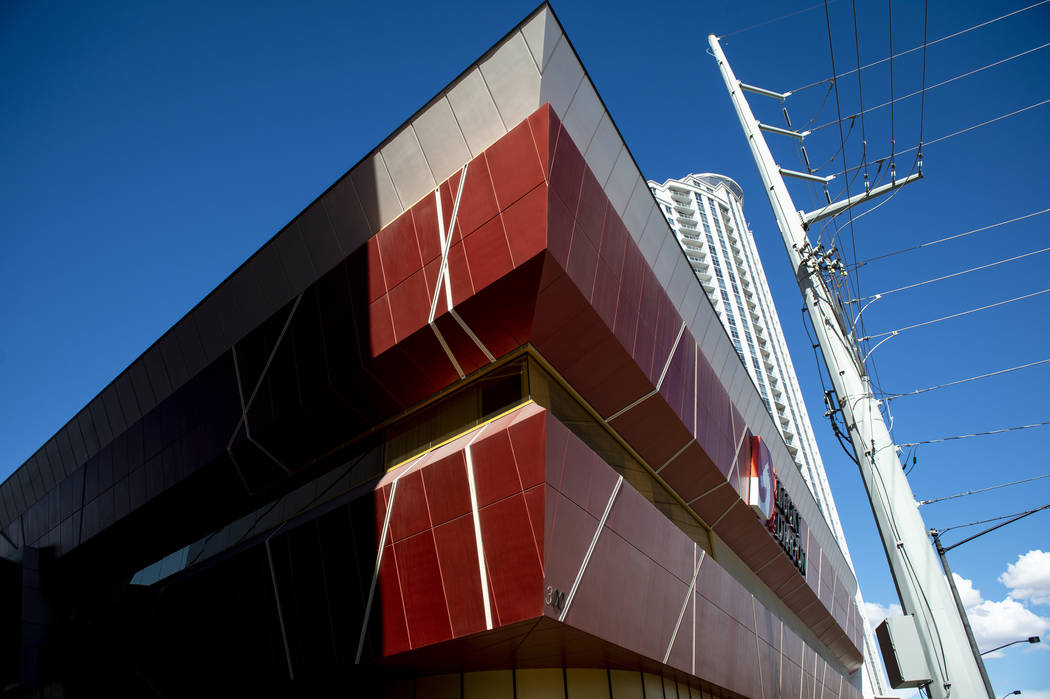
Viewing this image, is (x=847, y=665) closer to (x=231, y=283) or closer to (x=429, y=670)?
(x=429, y=670)

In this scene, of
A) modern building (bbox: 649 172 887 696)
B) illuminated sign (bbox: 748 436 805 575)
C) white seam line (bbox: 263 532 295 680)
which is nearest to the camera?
white seam line (bbox: 263 532 295 680)

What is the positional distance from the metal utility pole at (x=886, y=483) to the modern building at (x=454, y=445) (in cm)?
372

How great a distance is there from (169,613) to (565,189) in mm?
13787

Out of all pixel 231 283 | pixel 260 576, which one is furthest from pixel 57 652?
pixel 231 283

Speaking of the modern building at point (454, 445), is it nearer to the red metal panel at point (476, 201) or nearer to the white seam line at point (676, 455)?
the red metal panel at point (476, 201)

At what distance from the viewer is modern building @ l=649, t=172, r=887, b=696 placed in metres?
86.2

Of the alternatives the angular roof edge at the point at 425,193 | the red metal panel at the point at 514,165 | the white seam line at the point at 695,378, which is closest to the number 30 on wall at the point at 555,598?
the red metal panel at the point at 514,165

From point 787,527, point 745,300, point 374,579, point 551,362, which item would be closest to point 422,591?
point 374,579

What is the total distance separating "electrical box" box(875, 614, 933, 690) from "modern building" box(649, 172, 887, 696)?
74021mm

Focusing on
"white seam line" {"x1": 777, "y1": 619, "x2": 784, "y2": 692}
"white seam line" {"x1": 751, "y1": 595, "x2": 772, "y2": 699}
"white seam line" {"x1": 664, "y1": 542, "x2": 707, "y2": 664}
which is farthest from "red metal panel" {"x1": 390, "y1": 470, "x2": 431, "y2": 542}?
"white seam line" {"x1": 777, "y1": 619, "x2": 784, "y2": 692}

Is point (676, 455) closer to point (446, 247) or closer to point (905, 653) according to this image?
point (446, 247)

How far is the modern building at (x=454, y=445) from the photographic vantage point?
1077cm

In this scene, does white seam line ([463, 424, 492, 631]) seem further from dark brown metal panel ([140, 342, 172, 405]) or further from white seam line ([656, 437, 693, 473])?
dark brown metal panel ([140, 342, 172, 405])

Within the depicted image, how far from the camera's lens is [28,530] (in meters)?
23.3
